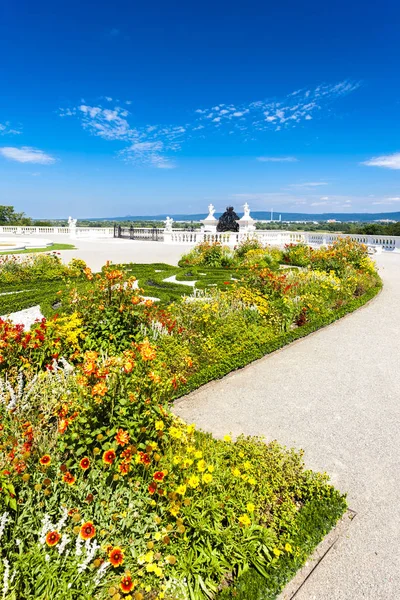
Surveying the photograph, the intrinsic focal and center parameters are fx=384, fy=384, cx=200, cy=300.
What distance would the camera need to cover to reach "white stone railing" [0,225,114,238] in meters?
33.6

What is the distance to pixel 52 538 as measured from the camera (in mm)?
2068

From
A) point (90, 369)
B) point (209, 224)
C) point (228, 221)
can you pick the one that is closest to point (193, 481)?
point (90, 369)

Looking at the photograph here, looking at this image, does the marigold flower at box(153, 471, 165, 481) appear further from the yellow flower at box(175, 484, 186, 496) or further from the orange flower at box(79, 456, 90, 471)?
the orange flower at box(79, 456, 90, 471)

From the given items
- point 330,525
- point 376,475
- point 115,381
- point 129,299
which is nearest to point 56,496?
point 115,381

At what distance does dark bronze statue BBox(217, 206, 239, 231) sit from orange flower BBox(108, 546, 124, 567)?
25.2 metres

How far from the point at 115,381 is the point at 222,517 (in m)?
1.21

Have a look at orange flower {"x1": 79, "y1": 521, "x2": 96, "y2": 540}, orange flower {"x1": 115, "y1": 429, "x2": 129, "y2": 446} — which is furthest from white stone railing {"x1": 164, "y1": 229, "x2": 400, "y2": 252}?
orange flower {"x1": 79, "y1": 521, "x2": 96, "y2": 540}

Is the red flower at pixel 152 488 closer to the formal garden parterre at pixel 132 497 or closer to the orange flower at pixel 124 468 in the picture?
the formal garden parterre at pixel 132 497

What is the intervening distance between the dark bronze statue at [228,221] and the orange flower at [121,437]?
24.6m

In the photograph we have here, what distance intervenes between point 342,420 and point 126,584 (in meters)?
2.98

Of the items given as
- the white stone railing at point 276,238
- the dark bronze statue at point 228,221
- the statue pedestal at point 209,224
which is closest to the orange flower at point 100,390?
the white stone railing at point 276,238

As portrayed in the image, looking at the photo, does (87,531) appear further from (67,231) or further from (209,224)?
(67,231)

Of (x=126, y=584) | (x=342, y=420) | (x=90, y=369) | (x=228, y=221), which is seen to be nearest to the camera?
(x=126, y=584)

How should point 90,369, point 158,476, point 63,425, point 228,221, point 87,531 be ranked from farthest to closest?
1. point 228,221
2. point 90,369
3. point 63,425
4. point 158,476
5. point 87,531
